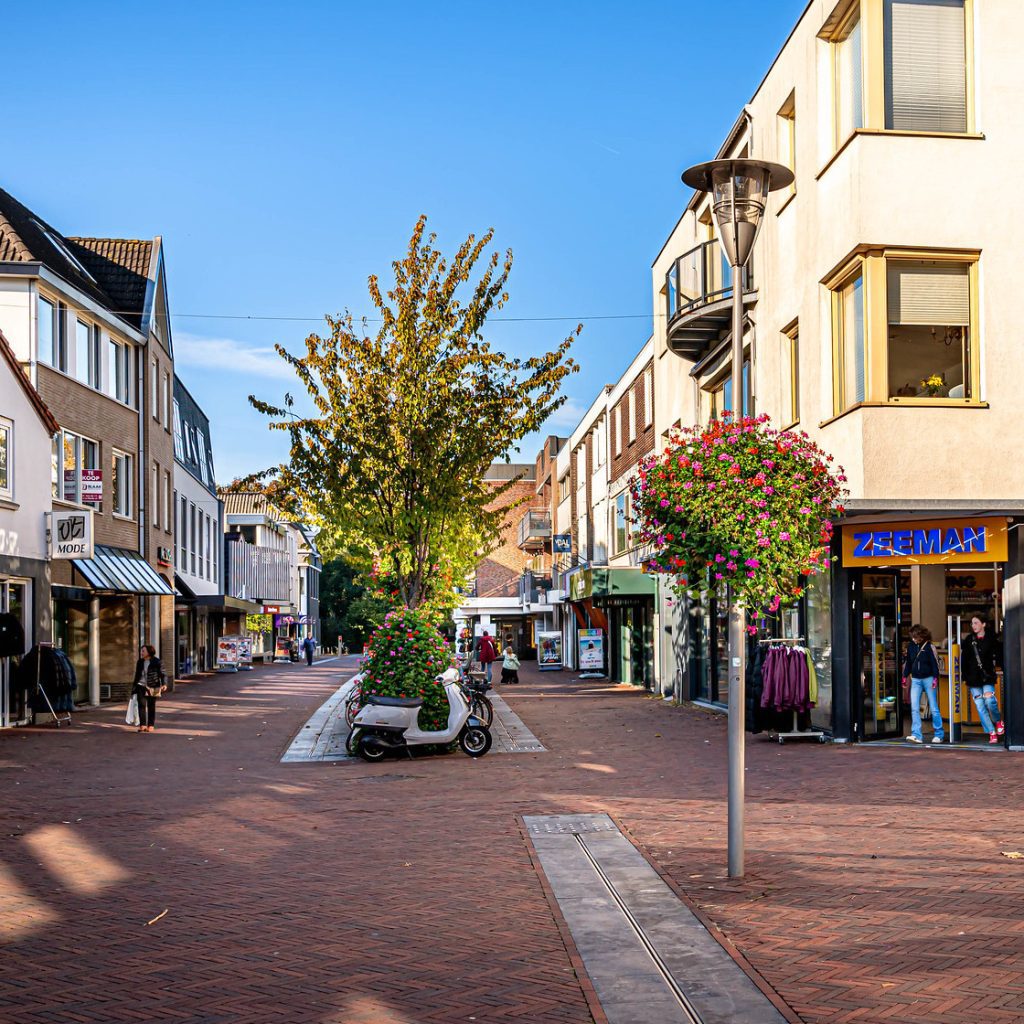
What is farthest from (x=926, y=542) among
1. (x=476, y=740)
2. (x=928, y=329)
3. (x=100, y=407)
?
(x=100, y=407)

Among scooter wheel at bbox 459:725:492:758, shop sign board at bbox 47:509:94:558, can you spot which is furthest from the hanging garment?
scooter wheel at bbox 459:725:492:758

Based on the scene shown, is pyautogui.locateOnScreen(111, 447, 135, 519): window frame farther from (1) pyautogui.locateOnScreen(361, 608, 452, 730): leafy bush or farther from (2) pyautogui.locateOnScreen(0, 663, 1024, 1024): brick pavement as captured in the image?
(1) pyautogui.locateOnScreen(361, 608, 452, 730): leafy bush

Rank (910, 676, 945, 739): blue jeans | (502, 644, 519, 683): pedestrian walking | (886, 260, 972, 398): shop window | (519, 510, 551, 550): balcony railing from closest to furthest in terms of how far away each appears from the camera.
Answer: (886, 260, 972, 398): shop window, (910, 676, 945, 739): blue jeans, (502, 644, 519, 683): pedestrian walking, (519, 510, 551, 550): balcony railing

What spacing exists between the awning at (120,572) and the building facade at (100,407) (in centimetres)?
5

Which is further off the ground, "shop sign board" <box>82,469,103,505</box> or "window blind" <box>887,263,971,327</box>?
"window blind" <box>887,263,971,327</box>

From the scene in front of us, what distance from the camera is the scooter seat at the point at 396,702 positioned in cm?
1669

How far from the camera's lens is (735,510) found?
8875 millimetres

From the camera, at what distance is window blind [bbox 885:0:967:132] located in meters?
16.1

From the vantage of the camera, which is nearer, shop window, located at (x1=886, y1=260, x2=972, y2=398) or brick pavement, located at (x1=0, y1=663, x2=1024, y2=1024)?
brick pavement, located at (x1=0, y1=663, x2=1024, y2=1024)

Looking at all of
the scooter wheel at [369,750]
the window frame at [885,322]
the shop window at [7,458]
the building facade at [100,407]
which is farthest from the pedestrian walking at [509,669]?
the window frame at [885,322]

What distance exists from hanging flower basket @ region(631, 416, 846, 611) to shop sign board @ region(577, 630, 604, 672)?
31964 millimetres

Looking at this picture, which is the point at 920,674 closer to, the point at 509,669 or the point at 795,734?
the point at 795,734

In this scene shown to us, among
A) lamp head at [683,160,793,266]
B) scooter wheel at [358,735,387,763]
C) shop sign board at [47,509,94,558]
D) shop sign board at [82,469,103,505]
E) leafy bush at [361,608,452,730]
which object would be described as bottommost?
scooter wheel at [358,735,387,763]

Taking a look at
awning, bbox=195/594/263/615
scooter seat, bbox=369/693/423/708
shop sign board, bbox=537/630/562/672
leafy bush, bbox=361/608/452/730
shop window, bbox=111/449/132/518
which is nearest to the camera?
scooter seat, bbox=369/693/423/708
